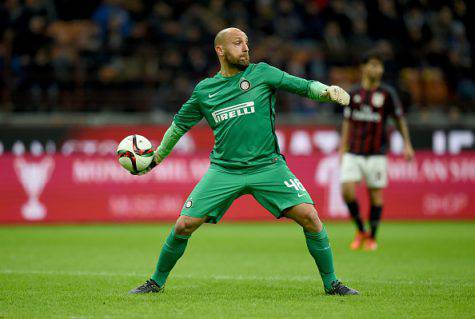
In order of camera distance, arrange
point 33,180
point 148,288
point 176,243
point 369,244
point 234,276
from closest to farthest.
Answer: point 176,243 < point 148,288 < point 234,276 < point 369,244 < point 33,180

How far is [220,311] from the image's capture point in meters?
6.60

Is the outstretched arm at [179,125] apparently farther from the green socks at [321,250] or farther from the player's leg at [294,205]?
the green socks at [321,250]

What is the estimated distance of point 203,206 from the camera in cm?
730

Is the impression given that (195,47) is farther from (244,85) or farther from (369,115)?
(244,85)

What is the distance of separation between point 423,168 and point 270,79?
11035 mm

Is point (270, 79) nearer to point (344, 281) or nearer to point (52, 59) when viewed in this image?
point (344, 281)

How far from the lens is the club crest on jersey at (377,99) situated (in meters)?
12.3

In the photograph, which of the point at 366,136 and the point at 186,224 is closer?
the point at 186,224

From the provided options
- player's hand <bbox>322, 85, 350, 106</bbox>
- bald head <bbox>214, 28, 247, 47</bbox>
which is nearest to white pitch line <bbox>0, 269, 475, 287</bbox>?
player's hand <bbox>322, 85, 350, 106</bbox>

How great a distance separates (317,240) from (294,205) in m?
0.38

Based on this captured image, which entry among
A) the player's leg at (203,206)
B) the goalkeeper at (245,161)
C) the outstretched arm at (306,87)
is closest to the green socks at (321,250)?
the goalkeeper at (245,161)

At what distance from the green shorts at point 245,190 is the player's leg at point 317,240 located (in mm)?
82

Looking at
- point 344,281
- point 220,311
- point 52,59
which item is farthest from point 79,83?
point 220,311

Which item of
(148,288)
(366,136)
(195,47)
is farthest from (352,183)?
(195,47)
